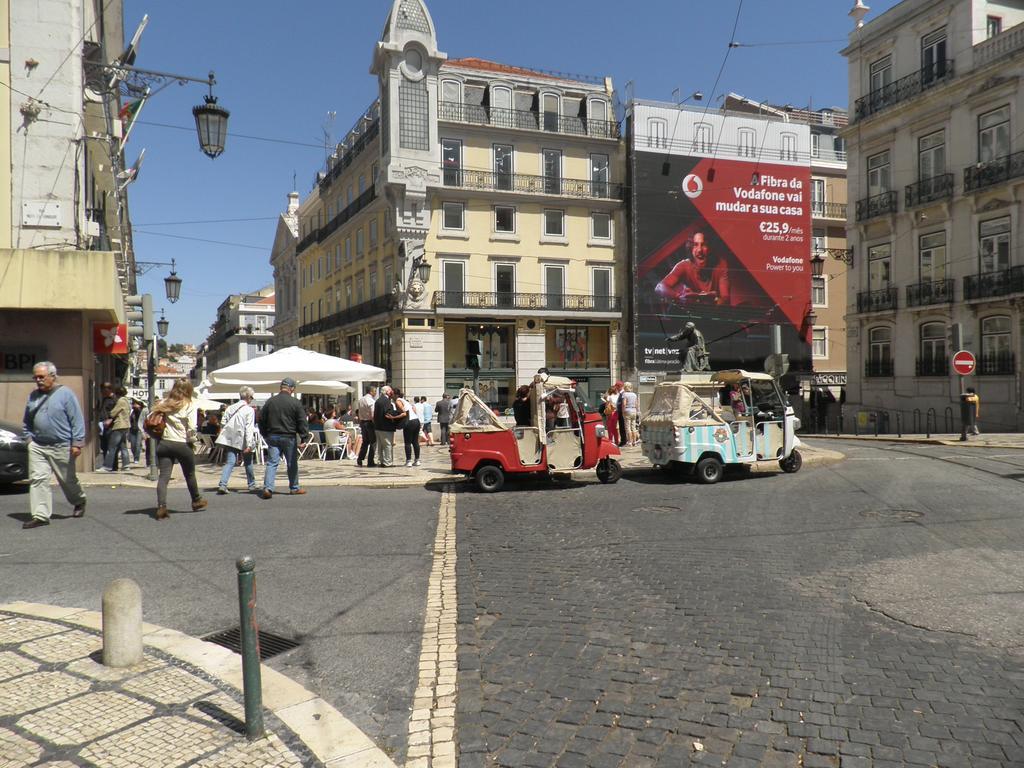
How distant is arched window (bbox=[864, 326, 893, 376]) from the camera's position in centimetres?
3050

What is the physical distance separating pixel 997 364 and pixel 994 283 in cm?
284

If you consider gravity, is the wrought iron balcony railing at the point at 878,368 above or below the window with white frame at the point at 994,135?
below

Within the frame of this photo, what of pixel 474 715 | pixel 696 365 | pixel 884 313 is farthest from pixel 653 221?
pixel 474 715

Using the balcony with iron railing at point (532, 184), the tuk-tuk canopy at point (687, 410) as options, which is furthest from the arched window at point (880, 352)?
the tuk-tuk canopy at point (687, 410)

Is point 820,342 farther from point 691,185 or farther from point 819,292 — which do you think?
point 691,185

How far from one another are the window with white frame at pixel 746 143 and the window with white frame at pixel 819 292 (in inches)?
345

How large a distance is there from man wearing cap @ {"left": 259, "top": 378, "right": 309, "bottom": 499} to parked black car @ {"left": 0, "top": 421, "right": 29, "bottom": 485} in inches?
135

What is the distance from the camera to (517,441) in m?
11.9

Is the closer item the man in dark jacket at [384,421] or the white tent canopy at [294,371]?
the man in dark jacket at [384,421]

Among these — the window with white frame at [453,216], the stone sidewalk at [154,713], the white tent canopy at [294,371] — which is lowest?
the stone sidewalk at [154,713]

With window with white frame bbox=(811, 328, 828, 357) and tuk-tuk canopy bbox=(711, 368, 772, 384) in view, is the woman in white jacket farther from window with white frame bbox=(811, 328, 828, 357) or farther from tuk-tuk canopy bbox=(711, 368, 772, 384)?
window with white frame bbox=(811, 328, 828, 357)

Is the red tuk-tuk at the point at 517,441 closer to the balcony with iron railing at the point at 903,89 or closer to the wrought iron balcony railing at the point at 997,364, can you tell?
the wrought iron balcony railing at the point at 997,364

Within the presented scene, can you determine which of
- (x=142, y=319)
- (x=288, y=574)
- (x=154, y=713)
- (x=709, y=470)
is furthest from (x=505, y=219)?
(x=154, y=713)

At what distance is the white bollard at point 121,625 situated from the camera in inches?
162
